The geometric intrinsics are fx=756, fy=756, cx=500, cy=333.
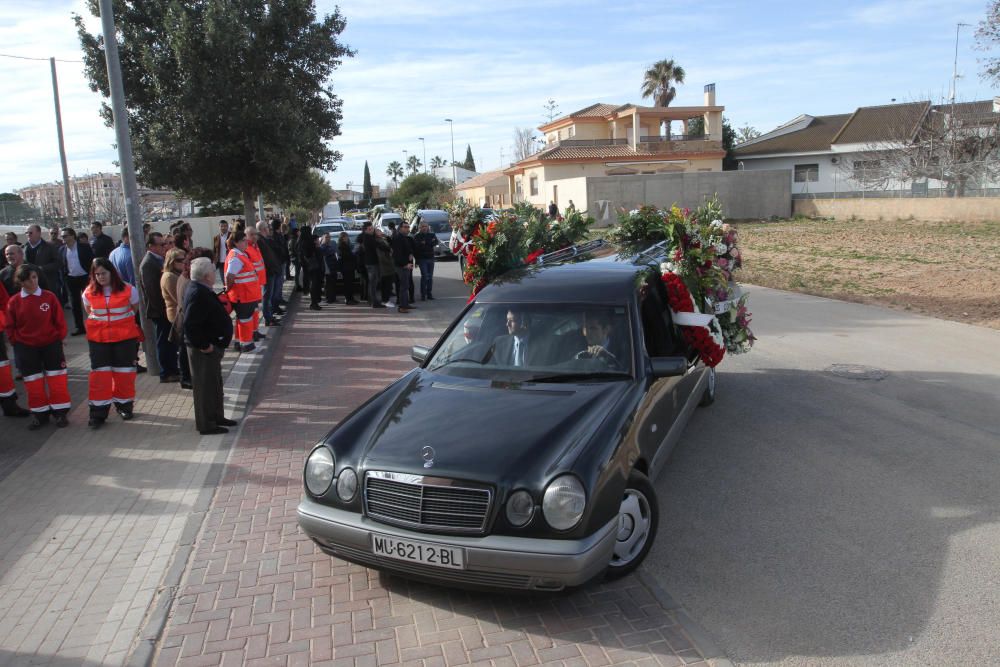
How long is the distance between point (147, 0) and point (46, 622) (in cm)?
1742

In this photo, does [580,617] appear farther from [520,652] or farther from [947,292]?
[947,292]

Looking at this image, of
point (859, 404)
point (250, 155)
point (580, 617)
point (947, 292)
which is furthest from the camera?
point (250, 155)

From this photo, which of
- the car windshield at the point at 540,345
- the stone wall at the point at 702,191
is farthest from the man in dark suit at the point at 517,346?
the stone wall at the point at 702,191

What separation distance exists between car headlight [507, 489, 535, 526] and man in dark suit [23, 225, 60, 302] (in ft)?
38.4

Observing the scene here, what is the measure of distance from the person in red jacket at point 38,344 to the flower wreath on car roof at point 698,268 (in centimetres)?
594

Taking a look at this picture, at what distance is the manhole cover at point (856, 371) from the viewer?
8859 mm

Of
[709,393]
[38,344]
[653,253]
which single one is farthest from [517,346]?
[38,344]

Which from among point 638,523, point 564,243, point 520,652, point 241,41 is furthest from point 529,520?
point 241,41

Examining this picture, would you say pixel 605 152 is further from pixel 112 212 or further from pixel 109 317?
pixel 109 317

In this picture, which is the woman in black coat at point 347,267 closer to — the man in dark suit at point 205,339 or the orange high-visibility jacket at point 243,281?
the orange high-visibility jacket at point 243,281

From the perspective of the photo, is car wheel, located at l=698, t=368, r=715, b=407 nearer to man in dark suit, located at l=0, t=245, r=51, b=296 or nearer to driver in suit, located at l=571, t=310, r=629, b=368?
driver in suit, located at l=571, t=310, r=629, b=368

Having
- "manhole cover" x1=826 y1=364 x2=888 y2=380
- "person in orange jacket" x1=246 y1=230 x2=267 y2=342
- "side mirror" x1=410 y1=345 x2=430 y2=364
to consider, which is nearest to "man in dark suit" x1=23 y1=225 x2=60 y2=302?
"person in orange jacket" x1=246 y1=230 x2=267 y2=342

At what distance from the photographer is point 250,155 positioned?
18828mm

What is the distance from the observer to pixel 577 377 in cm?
496
